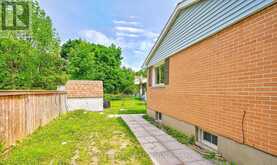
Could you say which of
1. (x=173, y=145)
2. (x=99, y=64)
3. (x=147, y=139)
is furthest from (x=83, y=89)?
(x=99, y=64)

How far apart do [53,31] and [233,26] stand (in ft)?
75.9

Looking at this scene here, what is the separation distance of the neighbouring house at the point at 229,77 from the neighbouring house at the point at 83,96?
1084 cm

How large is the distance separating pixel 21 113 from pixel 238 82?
6375 millimetres

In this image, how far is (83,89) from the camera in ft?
58.7

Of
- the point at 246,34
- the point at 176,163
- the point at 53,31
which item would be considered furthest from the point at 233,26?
the point at 53,31

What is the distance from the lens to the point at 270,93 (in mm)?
3510

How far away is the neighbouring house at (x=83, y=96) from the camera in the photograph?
56.6 feet

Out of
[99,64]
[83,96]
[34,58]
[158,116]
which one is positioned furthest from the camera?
[99,64]

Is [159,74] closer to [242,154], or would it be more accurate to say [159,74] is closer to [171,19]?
[171,19]

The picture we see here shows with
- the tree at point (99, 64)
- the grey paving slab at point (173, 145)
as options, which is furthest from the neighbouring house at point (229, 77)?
the tree at point (99, 64)

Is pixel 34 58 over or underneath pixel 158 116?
over

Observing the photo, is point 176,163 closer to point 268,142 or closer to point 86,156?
point 268,142

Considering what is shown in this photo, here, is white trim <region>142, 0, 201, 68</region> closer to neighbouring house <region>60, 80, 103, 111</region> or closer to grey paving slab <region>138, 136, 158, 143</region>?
grey paving slab <region>138, 136, 158, 143</region>

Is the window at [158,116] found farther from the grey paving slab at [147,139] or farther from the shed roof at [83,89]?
the shed roof at [83,89]
